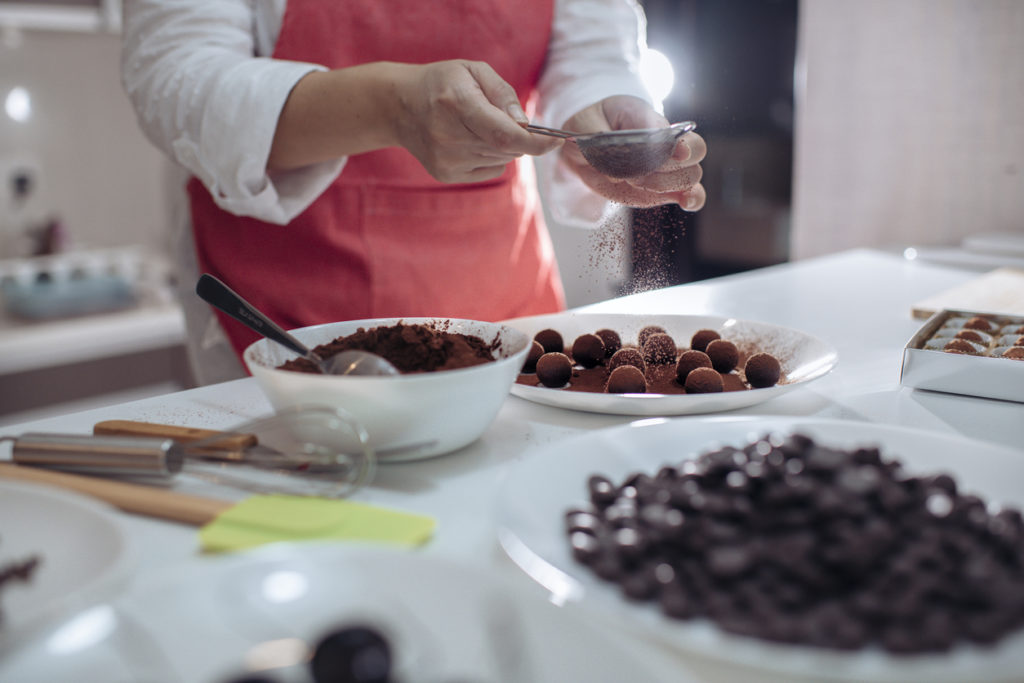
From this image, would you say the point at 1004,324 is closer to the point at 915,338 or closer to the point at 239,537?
the point at 915,338

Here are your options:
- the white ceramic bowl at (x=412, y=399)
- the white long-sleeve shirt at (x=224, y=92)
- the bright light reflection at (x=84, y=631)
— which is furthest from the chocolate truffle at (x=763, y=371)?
the bright light reflection at (x=84, y=631)

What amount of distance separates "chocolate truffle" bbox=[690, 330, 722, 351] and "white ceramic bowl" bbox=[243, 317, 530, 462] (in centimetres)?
29

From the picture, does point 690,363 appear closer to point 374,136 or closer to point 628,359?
point 628,359

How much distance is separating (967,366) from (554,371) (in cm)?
40

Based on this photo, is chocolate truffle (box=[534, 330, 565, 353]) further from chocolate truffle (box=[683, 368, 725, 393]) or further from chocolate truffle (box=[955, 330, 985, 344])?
chocolate truffle (box=[955, 330, 985, 344])

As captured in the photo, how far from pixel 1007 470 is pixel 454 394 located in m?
0.37

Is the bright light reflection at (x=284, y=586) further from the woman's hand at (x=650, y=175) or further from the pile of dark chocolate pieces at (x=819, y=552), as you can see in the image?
the woman's hand at (x=650, y=175)

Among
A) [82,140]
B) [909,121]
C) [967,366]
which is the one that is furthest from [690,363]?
[82,140]

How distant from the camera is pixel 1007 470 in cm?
53

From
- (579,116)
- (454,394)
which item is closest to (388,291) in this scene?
(579,116)

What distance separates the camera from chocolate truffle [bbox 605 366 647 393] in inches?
28.5

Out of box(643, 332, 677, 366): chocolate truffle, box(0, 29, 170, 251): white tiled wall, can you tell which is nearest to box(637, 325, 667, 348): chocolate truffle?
box(643, 332, 677, 366): chocolate truffle

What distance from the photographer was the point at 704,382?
2.37 feet

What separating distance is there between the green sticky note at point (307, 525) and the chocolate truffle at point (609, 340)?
1.25 ft
